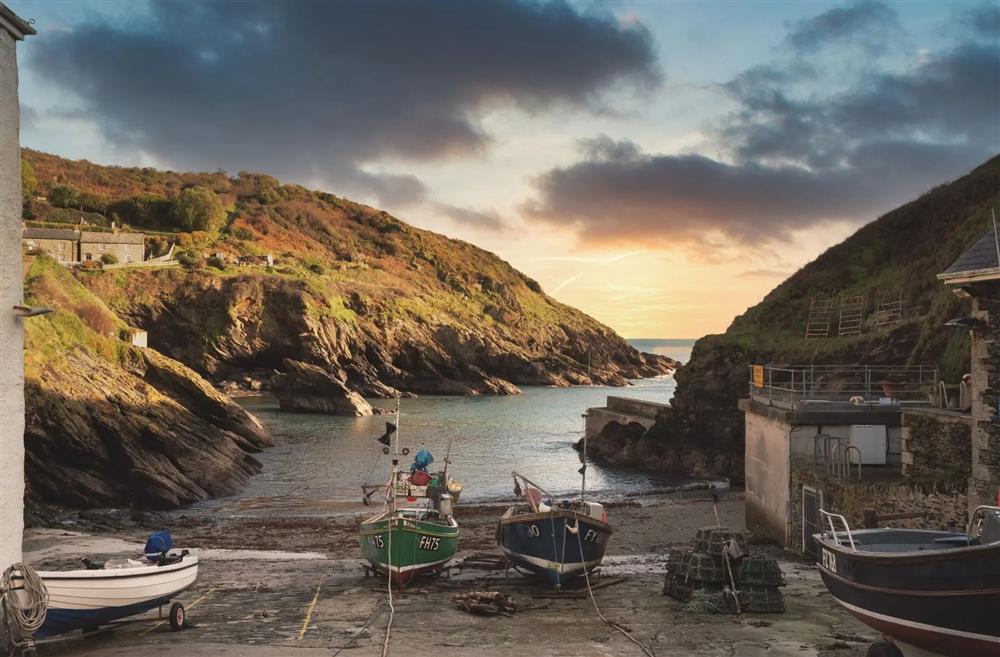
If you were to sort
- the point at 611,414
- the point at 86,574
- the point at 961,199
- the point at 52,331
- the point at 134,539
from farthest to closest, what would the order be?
the point at 611,414, the point at 961,199, the point at 52,331, the point at 134,539, the point at 86,574

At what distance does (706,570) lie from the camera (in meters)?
18.3

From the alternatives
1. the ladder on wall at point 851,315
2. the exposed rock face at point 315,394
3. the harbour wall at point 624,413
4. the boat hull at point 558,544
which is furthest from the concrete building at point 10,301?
the exposed rock face at point 315,394

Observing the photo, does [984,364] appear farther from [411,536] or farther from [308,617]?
[308,617]

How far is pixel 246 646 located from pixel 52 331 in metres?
34.7

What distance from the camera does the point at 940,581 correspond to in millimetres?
11266

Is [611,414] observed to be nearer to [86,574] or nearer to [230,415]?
[230,415]

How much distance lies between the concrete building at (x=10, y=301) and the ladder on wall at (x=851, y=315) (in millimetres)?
41649

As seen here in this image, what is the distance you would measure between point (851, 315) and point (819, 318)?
2.05 metres

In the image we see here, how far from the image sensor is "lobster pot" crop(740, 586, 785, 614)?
56.1 feet

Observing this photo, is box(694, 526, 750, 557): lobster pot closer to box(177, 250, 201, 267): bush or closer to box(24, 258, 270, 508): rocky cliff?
box(24, 258, 270, 508): rocky cliff


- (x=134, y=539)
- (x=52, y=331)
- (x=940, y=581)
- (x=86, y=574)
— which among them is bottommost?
(x=134, y=539)

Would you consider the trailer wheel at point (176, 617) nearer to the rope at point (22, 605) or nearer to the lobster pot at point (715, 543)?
the rope at point (22, 605)

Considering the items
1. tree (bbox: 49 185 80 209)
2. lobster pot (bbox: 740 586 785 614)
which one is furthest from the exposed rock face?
tree (bbox: 49 185 80 209)

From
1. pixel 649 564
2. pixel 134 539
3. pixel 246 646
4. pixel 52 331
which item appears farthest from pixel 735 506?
pixel 52 331
